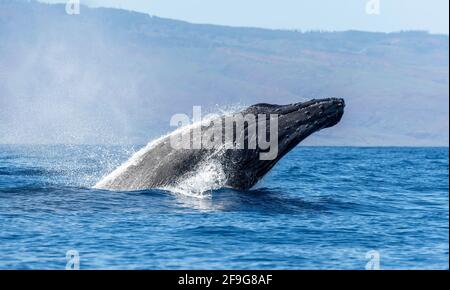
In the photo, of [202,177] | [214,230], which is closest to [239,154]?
[202,177]

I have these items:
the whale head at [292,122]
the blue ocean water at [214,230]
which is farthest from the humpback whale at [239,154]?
the blue ocean water at [214,230]

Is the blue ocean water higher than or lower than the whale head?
lower

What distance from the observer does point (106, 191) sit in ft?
67.4

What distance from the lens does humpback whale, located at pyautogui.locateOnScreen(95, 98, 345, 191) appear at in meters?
19.8

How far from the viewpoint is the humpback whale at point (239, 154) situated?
1978 cm

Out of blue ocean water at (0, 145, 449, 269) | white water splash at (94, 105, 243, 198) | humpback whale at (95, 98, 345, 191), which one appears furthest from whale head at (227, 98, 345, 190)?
blue ocean water at (0, 145, 449, 269)

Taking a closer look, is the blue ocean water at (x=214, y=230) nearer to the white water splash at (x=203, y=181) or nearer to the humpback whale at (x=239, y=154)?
the white water splash at (x=203, y=181)

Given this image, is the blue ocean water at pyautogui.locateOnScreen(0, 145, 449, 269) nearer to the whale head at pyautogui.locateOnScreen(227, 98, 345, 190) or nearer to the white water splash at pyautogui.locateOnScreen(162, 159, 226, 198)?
the white water splash at pyautogui.locateOnScreen(162, 159, 226, 198)

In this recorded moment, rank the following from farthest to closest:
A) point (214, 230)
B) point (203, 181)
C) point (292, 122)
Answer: point (203, 181)
point (292, 122)
point (214, 230)

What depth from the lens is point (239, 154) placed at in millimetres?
19859

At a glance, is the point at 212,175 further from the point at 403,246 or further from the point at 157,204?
the point at 403,246

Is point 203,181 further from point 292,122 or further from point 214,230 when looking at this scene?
point 214,230
